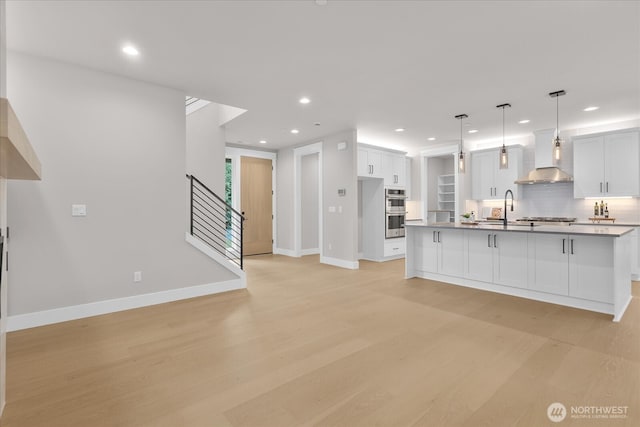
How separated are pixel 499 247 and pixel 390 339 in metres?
2.53

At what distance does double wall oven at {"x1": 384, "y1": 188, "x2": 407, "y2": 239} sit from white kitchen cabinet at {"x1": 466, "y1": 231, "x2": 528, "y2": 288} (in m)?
2.67

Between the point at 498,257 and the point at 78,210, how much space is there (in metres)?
5.44

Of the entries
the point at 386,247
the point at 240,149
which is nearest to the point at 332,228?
the point at 386,247

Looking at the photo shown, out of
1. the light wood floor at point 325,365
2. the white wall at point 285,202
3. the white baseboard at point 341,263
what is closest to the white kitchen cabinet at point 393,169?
the white baseboard at point 341,263

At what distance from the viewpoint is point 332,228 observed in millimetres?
6902

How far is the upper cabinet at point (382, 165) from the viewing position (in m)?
6.93

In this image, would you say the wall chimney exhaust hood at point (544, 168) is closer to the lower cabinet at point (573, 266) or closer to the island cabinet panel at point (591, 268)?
the lower cabinet at point (573, 266)

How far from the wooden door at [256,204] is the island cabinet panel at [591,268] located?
6.43 meters

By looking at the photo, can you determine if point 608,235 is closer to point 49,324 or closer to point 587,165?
point 587,165

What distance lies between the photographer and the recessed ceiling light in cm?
320

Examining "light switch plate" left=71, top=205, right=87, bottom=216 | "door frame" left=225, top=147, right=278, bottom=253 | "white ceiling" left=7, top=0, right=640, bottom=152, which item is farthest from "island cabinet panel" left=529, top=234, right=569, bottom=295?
"door frame" left=225, top=147, right=278, bottom=253

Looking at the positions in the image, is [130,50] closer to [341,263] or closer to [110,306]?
[110,306]

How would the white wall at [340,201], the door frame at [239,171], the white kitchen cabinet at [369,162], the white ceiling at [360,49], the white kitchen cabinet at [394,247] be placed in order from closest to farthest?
the white ceiling at [360,49], the white wall at [340,201], the white kitchen cabinet at [369,162], the white kitchen cabinet at [394,247], the door frame at [239,171]
